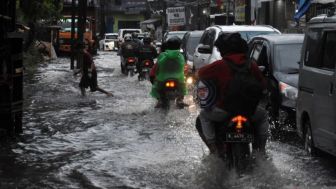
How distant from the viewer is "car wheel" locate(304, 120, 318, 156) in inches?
371

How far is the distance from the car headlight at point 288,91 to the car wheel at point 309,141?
166 cm

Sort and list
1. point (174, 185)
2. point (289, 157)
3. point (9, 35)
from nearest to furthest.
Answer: point (174, 185) < point (289, 157) < point (9, 35)

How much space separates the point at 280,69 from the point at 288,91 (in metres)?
0.83

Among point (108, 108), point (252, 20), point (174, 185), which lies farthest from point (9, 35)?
point (252, 20)

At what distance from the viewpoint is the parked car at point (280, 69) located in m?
11.6

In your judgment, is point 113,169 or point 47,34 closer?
point 113,169

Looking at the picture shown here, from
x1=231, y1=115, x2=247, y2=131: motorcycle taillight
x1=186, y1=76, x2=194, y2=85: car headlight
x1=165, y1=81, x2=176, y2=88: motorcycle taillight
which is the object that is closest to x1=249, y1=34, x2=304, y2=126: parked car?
x1=165, y1=81, x2=176, y2=88: motorcycle taillight

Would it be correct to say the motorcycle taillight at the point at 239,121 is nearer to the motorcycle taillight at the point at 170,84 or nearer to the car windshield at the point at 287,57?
the car windshield at the point at 287,57

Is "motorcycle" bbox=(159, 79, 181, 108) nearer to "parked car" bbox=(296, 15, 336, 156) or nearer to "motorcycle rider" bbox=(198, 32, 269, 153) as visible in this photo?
"parked car" bbox=(296, 15, 336, 156)

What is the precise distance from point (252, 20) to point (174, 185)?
25.1 metres

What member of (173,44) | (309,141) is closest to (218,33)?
(173,44)

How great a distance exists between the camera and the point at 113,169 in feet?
29.9

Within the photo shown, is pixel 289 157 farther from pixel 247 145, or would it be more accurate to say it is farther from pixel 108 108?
pixel 108 108

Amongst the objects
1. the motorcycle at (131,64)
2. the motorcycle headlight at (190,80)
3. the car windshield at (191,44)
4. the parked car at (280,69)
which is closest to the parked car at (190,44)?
the car windshield at (191,44)
